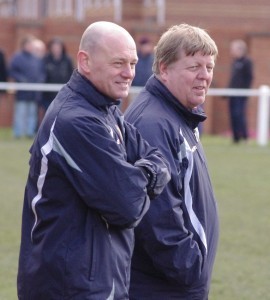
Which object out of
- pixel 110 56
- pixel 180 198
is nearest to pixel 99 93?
pixel 110 56

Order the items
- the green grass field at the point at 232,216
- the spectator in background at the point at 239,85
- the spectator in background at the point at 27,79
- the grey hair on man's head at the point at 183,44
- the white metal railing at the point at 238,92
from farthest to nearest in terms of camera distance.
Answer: the spectator in background at the point at 27,79, the spectator in background at the point at 239,85, the white metal railing at the point at 238,92, the green grass field at the point at 232,216, the grey hair on man's head at the point at 183,44

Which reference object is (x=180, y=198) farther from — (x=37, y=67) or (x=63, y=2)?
(x=63, y=2)

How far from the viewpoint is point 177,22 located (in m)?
29.5

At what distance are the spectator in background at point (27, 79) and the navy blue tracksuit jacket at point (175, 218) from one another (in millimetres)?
15994

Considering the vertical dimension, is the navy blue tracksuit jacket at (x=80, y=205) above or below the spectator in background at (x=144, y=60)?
above

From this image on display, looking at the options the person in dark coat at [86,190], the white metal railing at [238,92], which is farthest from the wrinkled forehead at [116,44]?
the white metal railing at [238,92]

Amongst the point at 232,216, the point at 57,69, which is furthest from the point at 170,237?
the point at 57,69

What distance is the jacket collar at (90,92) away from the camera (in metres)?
4.30

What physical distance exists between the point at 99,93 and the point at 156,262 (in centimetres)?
91

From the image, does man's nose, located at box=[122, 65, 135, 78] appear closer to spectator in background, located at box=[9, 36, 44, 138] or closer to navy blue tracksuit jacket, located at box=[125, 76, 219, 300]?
navy blue tracksuit jacket, located at box=[125, 76, 219, 300]

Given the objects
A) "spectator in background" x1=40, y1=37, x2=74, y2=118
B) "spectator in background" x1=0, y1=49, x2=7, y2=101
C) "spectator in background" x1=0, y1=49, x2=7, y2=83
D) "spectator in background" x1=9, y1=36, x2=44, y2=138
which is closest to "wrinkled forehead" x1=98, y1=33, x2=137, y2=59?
"spectator in background" x1=40, y1=37, x2=74, y2=118

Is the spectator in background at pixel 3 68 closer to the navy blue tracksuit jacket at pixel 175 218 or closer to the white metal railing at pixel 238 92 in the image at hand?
the white metal railing at pixel 238 92

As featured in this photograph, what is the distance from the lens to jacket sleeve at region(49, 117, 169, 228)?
13.7ft

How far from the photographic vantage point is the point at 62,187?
13.8ft
